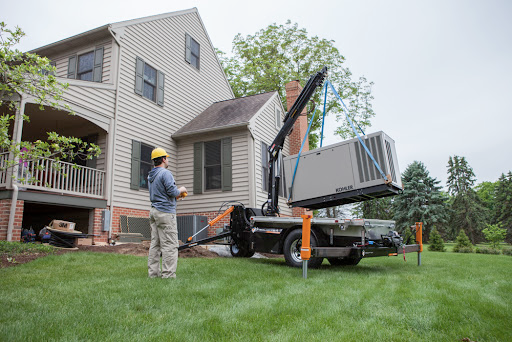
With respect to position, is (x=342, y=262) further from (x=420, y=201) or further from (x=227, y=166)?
(x=420, y=201)

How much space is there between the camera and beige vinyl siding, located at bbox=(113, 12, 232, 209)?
12.3 metres

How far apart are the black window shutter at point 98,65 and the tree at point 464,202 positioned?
31062 millimetres

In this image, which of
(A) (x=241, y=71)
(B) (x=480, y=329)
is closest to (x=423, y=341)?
(B) (x=480, y=329)

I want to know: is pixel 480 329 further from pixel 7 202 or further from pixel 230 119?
pixel 230 119

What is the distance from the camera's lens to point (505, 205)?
40.4 m

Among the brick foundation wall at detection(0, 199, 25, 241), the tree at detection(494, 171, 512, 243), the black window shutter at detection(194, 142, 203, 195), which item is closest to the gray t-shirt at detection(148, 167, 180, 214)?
the brick foundation wall at detection(0, 199, 25, 241)

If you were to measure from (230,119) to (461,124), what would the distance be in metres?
16.9

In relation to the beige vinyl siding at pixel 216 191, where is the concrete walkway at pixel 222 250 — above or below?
below

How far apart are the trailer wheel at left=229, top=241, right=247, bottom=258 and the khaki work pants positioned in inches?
147

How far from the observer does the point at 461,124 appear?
24109 mm

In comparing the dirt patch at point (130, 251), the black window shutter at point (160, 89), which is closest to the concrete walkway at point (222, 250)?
the dirt patch at point (130, 251)

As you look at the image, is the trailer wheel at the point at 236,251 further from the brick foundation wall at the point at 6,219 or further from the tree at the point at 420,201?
the tree at the point at 420,201

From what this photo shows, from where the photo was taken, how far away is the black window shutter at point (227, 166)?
13578 mm

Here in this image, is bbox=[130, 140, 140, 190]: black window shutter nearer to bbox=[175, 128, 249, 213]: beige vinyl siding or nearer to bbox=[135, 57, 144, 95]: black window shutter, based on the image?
bbox=[135, 57, 144, 95]: black window shutter
